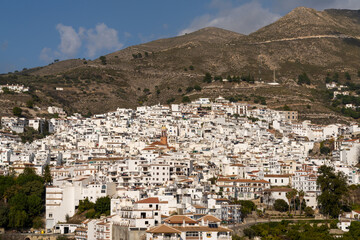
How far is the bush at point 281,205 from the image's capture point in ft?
215

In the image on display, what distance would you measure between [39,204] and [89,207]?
6.27 metres

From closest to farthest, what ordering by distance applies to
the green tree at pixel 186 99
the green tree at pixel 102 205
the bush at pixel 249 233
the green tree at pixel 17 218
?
the bush at pixel 249 233 < the green tree at pixel 102 205 < the green tree at pixel 17 218 < the green tree at pixel 186 99

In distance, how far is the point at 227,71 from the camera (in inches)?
5989

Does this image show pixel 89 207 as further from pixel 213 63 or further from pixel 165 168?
pixel 213 63

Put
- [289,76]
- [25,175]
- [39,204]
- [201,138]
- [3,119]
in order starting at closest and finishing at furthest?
[39,204] < [25,175] < [201,138] < [3,119] < [289,76]

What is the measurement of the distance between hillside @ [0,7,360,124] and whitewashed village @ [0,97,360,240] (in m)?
14.3

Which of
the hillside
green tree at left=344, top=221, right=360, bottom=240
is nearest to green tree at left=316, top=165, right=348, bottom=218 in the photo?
green tree at left=344, top=221, right=360, bottom=240

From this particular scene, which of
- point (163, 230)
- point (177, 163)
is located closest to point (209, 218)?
point (163, 230)

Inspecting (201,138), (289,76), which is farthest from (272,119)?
(289,76)

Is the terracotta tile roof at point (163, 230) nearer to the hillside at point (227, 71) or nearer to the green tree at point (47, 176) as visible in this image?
the green tree at point (47, 176)

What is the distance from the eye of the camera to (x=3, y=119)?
102 m

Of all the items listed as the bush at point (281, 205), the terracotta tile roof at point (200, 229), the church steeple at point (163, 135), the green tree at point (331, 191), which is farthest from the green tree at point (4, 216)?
the green tree at point (331, 191)

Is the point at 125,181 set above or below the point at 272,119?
below

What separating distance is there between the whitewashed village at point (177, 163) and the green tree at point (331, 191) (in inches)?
52.9
